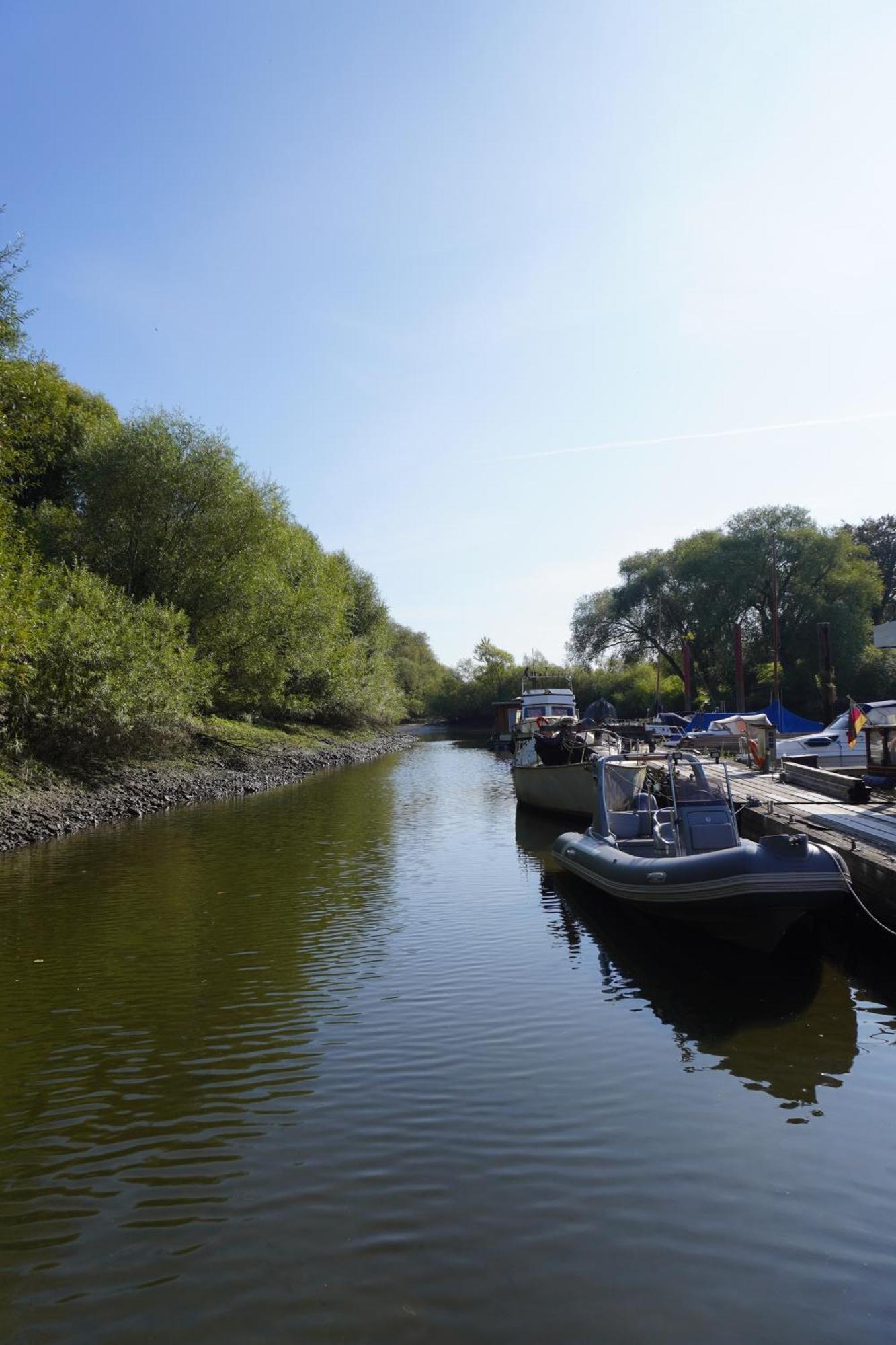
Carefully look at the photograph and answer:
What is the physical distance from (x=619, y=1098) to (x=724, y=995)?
267cm

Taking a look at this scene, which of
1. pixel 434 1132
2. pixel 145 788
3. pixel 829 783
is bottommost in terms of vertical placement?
pixel 434 1132

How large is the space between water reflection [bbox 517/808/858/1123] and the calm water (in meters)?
0.04

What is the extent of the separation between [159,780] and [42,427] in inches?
369

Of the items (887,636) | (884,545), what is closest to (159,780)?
(887,636)

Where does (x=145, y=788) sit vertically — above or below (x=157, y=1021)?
above

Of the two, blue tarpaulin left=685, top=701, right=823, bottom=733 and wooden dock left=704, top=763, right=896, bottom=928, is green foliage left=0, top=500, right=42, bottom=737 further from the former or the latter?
blue tarpaulin left=685, top=701, right=823, bottom=733

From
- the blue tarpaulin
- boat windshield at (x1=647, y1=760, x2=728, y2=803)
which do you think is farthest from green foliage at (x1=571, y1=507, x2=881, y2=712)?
boat windshield at (x1=647, y1=760, x2=728, y2=803)

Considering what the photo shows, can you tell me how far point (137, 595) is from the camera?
98.6 ft

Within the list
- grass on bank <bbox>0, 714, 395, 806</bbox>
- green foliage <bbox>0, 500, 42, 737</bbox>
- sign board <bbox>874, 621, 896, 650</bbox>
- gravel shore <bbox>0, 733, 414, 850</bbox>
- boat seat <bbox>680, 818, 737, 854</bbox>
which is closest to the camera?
boat seat <bbox>680, 818, 737, 854</bbox>

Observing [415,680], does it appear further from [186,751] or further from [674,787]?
[674,787]

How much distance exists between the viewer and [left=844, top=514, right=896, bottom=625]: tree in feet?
192

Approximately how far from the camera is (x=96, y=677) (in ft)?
67.6

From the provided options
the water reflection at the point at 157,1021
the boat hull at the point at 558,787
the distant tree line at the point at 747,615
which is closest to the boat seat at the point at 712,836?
the water reflection at the point at 157,1021

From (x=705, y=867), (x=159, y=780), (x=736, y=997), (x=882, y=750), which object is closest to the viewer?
(x=736, y=997)
